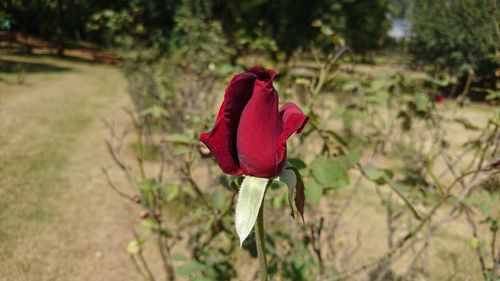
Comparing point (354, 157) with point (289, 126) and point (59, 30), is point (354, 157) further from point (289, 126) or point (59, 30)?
point (59, 30)

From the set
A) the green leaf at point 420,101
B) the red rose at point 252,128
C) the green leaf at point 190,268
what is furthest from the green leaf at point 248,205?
Result: the green leaf at point 420,101

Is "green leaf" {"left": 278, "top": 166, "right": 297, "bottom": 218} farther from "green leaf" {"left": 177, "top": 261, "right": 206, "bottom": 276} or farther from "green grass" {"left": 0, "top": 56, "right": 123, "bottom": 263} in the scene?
"green grass" {"left": 0, "top": 56, "right": 123, "bottom": 263}

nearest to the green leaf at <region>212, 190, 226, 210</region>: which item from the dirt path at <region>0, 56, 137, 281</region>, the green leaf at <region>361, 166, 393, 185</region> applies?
the green leaf at <region>361, 166, 393, 185</region>

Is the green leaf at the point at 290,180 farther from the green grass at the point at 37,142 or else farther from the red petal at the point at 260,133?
the green grass at the point at 37,142

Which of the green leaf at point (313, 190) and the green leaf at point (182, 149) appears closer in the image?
the green leaf at point (313, 190)

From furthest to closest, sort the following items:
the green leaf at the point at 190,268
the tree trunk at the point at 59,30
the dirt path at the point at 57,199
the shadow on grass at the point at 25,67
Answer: the tree trunk at the point at 59,30
the shadow on grass at the point at 25,67
the dirt path at the point at 57,199
the green leaf at the point at 190,268
